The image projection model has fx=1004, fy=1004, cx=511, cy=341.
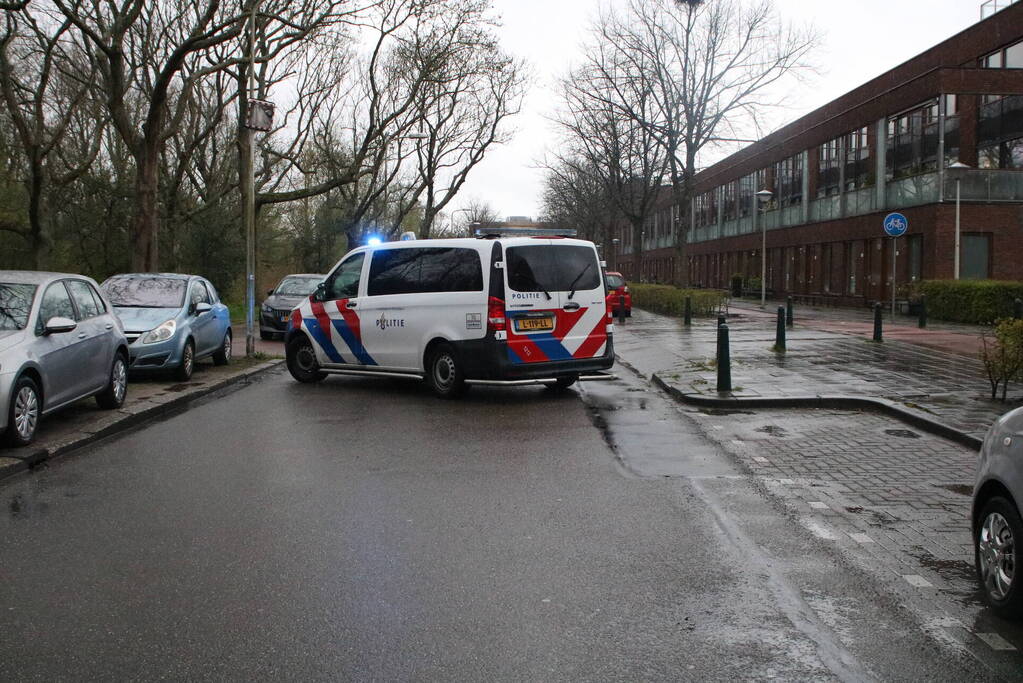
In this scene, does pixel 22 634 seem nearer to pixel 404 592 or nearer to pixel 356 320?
pixel 404 592

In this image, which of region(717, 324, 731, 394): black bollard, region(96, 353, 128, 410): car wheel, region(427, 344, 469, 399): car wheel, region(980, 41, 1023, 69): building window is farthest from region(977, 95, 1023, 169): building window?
region(96, 353, 128, 410): car wheel

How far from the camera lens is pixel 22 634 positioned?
422 cm

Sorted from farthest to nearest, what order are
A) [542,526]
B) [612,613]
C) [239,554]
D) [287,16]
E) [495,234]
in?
[287,16], [495,234], [542,526], [239,554], [612,613]

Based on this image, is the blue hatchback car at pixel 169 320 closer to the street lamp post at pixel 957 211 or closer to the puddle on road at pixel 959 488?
Answer: the puddle on road at pixel 959 488

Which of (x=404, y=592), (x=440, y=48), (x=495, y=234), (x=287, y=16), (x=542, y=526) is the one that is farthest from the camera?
(x=440, y=48)

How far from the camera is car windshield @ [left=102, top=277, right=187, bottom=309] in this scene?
14.4 m

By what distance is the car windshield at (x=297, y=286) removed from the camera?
24047mm

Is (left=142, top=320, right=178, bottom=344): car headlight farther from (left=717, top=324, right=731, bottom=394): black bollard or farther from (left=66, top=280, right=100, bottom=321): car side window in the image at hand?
(left=717, top=324, right=731, bottom=394): black bollard

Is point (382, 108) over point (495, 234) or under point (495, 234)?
over

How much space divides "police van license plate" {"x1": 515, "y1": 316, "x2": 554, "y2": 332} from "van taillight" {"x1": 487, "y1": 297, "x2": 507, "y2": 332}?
21 centimetres

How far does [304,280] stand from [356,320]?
11.9 metres

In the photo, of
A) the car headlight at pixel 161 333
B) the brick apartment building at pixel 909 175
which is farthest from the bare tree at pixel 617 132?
the car headlight at pixel 161 333

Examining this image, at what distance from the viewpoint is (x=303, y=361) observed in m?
14.4

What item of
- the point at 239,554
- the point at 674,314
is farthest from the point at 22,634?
the point at 674,314
